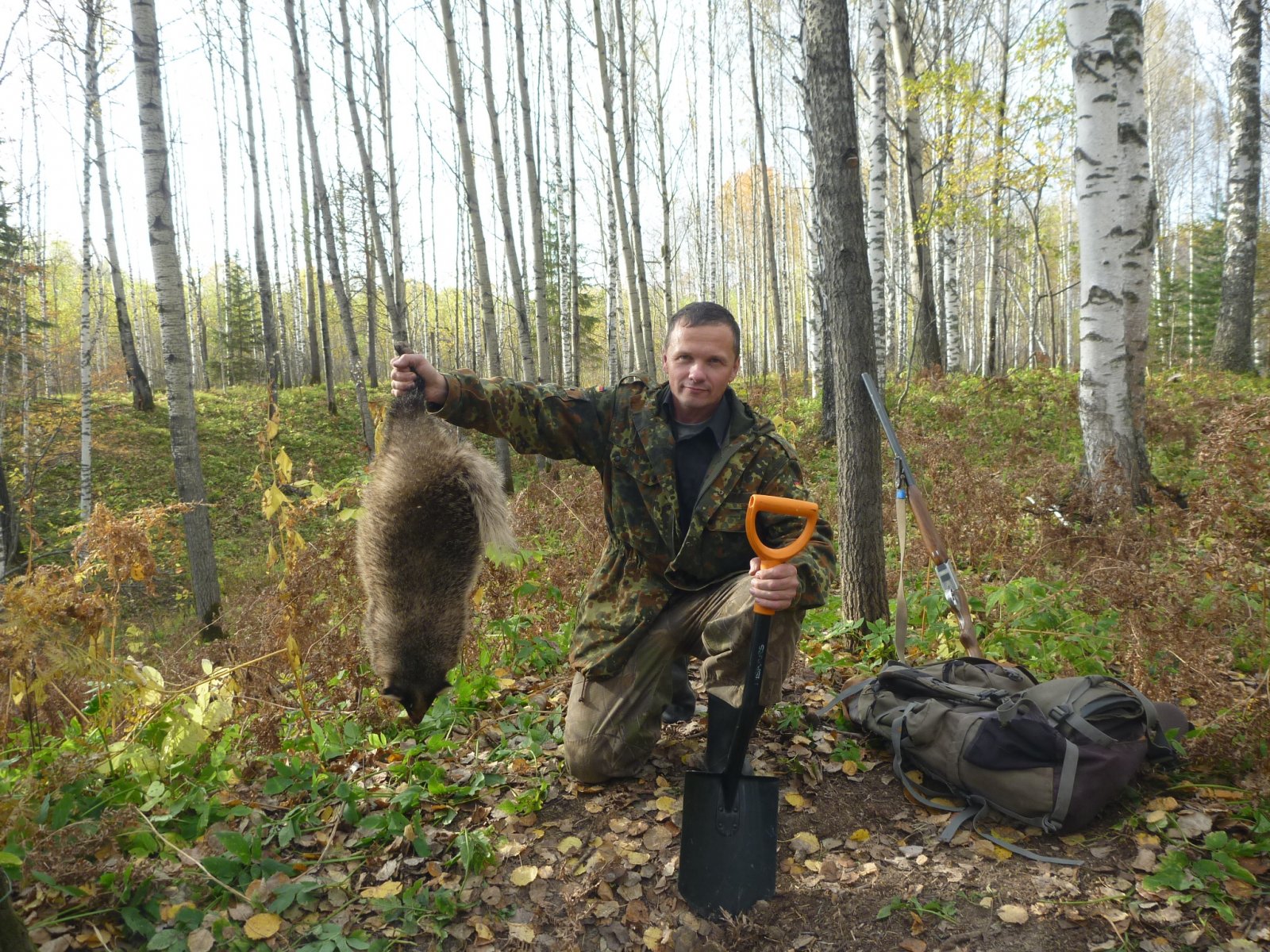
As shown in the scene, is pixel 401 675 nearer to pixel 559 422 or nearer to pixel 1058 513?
pixel 559 422

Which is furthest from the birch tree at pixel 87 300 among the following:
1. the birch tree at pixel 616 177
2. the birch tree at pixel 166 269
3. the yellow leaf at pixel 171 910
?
the yellow leaf at pixel 171 910

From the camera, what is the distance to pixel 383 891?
102 inches

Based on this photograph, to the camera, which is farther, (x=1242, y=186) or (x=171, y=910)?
(x=1242, y=186)

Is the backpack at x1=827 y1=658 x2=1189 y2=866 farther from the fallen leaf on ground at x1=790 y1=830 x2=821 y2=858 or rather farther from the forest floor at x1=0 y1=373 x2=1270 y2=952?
the fallen leaf on ground at x1=790 y1=830 x2=821 y2=858

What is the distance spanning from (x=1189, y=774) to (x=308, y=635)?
415 cm

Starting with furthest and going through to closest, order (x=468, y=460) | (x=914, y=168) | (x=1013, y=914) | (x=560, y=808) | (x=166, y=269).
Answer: (x=914, y=168), (x=166, y=269), (x=560, y=808), (x=468, y=460), (x=1013, y=914)

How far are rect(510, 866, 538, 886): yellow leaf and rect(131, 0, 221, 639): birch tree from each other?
5871 mm

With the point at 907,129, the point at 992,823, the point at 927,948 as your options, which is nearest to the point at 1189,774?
the point at 992,823

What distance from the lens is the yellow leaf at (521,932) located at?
8.05 ft

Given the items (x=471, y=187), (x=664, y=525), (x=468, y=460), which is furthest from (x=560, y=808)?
(x=471, y=187)

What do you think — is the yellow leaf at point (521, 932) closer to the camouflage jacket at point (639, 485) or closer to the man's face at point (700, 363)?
the camouflage jacket at point (639, 485)

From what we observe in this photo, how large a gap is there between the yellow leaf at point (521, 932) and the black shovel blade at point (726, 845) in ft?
1.86

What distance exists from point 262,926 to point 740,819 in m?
1.73

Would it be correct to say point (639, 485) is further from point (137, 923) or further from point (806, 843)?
point (137, 923)
